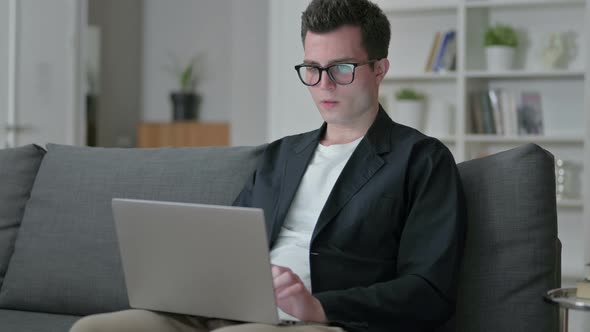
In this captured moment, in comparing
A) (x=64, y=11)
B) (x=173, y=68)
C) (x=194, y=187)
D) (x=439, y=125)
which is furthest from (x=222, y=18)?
(x=194, y=187)

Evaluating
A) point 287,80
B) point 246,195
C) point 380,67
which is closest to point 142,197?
point 246,195

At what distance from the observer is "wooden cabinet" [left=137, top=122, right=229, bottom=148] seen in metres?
7.04

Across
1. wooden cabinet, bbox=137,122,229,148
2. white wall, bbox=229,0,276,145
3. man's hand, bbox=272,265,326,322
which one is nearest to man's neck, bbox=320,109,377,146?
man's hand, bbox=272,265,326,322

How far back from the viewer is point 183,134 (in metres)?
7.12

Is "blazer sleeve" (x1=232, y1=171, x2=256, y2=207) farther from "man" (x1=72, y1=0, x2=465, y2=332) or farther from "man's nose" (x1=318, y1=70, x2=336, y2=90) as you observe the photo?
"man's nose" (x1=318, y1=70, x2=336, y2=90)

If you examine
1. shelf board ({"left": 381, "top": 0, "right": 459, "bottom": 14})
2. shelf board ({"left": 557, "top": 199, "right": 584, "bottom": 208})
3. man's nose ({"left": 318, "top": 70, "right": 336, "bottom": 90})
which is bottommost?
shelf board ({"left": 557, "top": 199, "right": 584, "bottom": 208})

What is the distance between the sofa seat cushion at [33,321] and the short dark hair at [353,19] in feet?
2.96

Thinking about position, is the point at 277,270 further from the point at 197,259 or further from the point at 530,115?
the point at 530,115

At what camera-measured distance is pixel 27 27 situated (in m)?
4.87

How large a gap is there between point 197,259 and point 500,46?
319cm

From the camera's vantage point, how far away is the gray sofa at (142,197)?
71.4 inches

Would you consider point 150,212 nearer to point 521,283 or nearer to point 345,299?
point 345,299

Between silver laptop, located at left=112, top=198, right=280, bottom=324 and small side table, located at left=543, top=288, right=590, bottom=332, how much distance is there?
56 centimetres

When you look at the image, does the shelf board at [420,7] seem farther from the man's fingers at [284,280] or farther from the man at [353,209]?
the man's fingers at [284,280]
